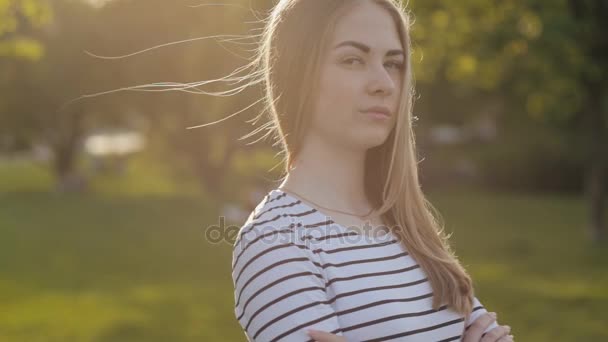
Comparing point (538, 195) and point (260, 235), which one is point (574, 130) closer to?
point (538, 195)

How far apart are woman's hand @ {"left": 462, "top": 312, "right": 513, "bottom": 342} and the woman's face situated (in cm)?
75

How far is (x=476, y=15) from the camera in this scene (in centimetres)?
1959

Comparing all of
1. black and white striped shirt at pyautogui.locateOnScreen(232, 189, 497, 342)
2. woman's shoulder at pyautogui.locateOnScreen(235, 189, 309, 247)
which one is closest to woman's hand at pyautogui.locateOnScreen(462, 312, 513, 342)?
black and white striped shirt at pyautogui.locateOnScreen(232, 189, 497, 342)

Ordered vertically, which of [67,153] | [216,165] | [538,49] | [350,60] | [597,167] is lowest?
[350,60]

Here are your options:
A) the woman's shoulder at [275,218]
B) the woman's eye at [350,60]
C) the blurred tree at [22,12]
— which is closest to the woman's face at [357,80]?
the woman's eye at [350,60]

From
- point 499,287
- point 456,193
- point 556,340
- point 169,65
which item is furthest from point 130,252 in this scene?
point 456,193

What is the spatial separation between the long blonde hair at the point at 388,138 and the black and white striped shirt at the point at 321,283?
0.30 ft

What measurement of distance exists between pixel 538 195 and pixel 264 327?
30.9 metres

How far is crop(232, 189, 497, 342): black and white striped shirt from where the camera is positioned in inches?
94.5

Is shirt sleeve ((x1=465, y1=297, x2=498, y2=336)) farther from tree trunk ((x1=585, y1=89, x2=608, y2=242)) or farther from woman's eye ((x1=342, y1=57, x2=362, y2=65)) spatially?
tree trunk ((x1=585, y1=89, x2=608, y2=242))

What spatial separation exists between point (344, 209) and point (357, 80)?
0.43 metres

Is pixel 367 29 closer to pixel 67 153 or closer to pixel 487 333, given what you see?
pixel 487 333

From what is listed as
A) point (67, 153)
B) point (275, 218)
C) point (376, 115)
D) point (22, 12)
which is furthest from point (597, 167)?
point (67, 153)

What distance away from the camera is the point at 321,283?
2.48 meters
